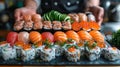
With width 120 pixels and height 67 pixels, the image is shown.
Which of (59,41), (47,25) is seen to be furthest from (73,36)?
(47,25)

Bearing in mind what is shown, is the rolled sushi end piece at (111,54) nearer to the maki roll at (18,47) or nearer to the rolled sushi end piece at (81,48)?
the rolled sushi end piece at (81,48)

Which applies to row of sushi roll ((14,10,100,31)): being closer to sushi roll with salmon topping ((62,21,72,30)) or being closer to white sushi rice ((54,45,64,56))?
sushi roll with salmon topping ((62,21,72,30))

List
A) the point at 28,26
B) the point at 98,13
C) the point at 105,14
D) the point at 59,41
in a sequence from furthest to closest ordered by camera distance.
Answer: the point at 105,14
the point at 98,13
the point at 28,26
the point at 59,41

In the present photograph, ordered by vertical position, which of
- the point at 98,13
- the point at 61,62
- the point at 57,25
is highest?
the point at 98,13

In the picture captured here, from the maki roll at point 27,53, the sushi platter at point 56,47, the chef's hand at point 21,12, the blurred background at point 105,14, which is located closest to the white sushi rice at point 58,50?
the sushi platter at point 56,47

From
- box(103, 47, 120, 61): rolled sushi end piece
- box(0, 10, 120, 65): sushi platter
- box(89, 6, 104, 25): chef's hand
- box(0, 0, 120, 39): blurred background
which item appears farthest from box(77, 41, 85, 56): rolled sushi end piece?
box(0, 0, 120, 39): blurred background

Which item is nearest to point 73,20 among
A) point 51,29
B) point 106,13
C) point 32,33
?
point 51,29

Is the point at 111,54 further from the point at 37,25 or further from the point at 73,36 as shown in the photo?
the point at 37,25

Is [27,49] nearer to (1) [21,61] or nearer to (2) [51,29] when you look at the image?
(1) [21,61]
